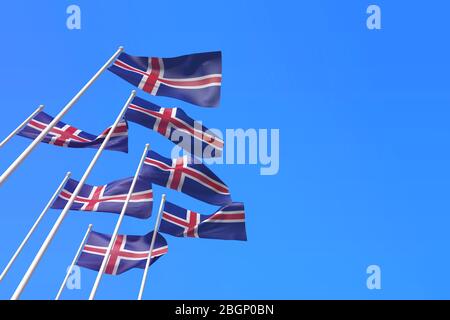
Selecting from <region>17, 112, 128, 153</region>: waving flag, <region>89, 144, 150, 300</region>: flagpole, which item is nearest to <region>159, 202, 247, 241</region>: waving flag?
<region>89, 144, 150, 300</region>: flagpole

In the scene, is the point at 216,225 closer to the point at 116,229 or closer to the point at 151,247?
the point at 151,247

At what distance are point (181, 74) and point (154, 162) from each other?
14.9 feet

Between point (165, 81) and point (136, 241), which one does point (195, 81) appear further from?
point (136, 241)

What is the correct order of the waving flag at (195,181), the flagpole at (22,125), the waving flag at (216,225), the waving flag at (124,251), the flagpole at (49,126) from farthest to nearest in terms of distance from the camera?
the waving flag at (124,251)
the waving flag at (216,225)
the waving flag at (195,181)
the flagpole at (22,125)
the flagpole at (49,126)

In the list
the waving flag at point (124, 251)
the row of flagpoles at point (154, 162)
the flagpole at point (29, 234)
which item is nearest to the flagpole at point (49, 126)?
the row of flagpoles at point (154, 162)

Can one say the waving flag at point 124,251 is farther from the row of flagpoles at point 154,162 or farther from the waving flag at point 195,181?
the waving flag at point 195,181

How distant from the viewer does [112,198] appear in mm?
19016

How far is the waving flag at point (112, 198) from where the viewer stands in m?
18.7

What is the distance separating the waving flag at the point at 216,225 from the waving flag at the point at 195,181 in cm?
177

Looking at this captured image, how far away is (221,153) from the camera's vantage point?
16.8m

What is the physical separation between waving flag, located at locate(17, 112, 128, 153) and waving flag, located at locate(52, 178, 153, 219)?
7.63 ft
